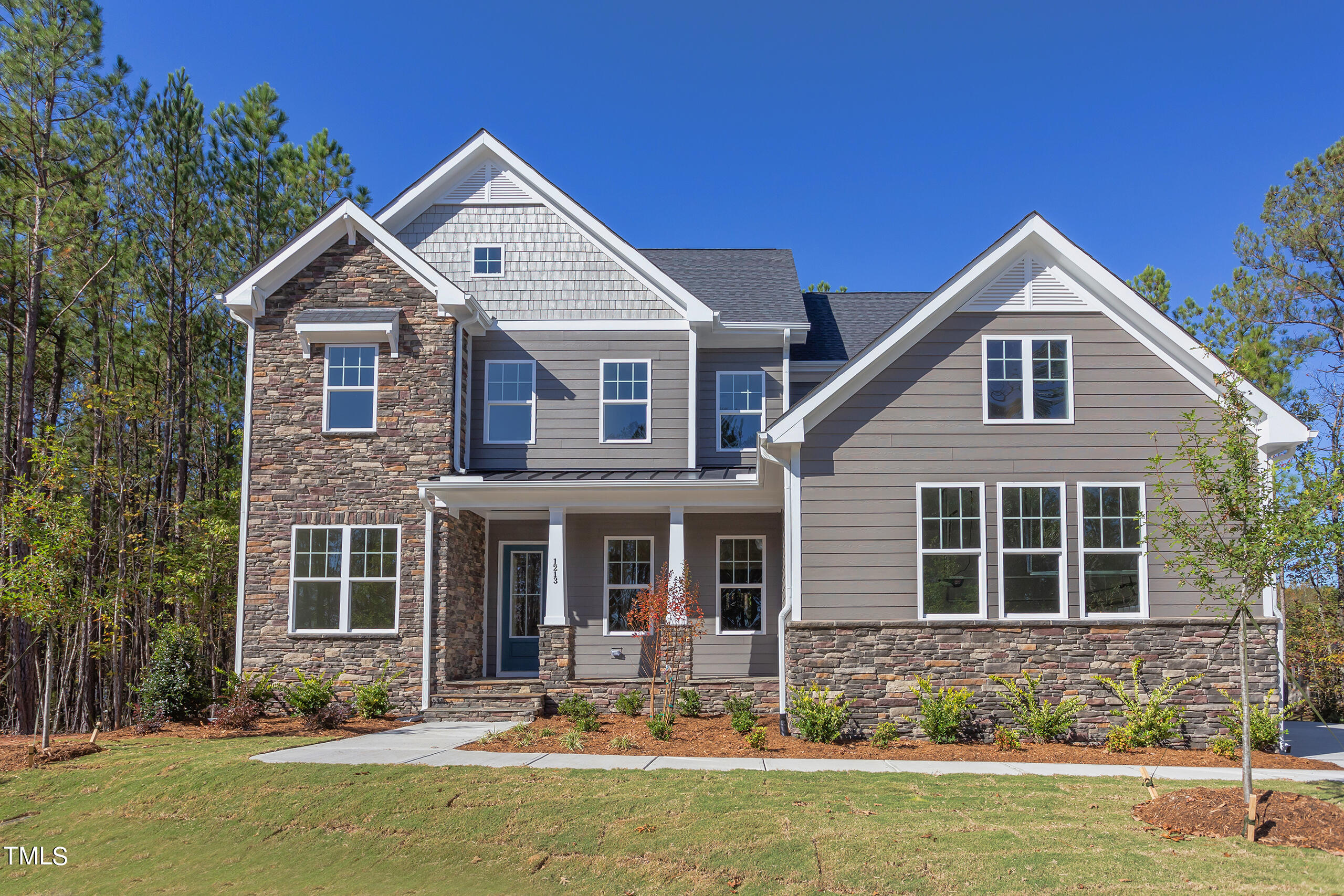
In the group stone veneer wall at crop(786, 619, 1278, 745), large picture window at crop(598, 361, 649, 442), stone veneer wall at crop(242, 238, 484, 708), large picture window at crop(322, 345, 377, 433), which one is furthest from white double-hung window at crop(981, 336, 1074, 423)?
large picture window at crop(322, 345, 377, 433)

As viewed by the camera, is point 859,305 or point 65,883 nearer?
point 65,883

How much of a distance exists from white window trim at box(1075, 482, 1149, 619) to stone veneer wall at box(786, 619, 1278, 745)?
0.17 metres

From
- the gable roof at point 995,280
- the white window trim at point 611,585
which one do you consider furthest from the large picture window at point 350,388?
the gable roof at point 995,280

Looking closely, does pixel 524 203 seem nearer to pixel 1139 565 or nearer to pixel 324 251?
pixel 324 251

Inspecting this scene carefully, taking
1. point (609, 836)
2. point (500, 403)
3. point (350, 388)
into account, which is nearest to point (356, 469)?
point (350, 388)

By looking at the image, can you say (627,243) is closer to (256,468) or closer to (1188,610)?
A: (256,468)

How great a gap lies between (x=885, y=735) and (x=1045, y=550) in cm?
307

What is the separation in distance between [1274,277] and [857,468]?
14482mm

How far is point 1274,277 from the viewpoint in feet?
68.7

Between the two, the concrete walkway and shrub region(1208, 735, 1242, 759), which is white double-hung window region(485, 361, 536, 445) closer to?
the concrete walkway

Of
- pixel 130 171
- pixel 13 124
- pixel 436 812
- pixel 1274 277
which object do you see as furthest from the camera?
pixel 1274 277

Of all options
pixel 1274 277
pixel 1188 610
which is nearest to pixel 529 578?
pixel 1188 610

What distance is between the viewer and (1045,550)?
39.3 feet

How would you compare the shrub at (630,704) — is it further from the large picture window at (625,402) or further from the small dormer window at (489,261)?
the small dormer window at (489,261)
